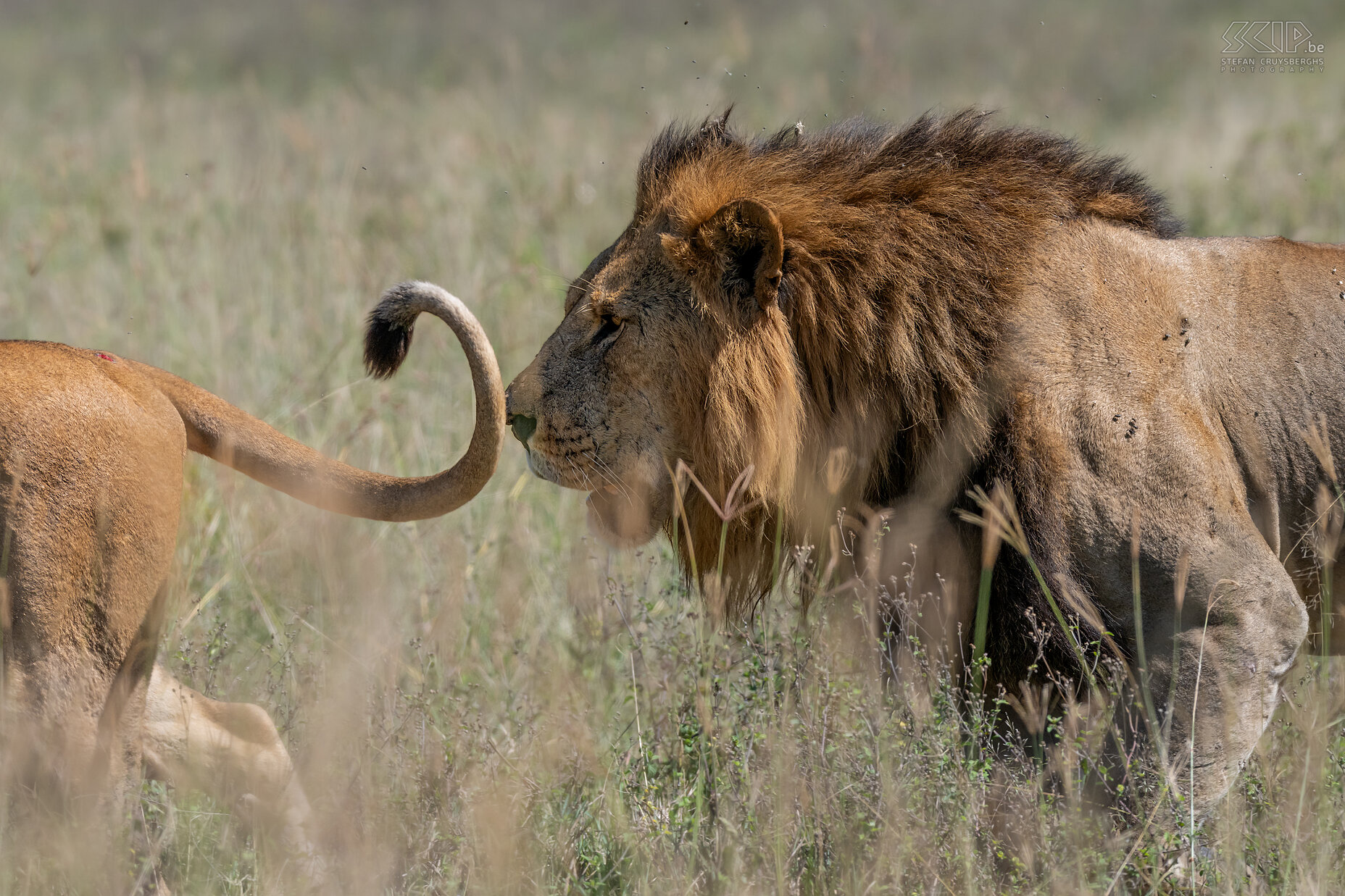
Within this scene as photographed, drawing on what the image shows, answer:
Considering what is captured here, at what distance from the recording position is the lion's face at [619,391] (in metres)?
3.11

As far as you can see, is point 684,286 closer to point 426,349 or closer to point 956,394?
point 956,394

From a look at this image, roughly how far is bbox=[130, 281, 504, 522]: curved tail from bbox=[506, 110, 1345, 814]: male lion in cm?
43

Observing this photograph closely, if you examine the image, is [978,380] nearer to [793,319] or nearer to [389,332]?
[793,319]

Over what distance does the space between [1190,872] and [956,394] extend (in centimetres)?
108

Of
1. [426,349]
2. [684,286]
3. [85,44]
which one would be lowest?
[426,349]

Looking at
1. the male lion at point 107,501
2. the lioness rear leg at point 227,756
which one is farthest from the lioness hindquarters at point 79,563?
the lioness rear leg at point 227,756

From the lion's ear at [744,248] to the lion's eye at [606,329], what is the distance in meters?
0.26

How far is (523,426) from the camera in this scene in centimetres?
322

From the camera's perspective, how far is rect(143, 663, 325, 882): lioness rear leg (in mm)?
3100

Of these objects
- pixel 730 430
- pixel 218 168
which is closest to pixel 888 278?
pixel 730 430

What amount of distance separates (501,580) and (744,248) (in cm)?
177

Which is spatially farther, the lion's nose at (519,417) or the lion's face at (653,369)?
the lion's nose at (519,417)

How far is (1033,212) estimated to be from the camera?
121 inches

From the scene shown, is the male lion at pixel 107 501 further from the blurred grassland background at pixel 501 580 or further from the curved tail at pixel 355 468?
the blurred grassland background at pixel 501 580
